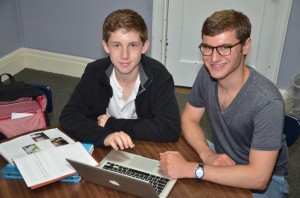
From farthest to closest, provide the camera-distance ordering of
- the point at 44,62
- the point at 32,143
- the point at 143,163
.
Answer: the point at 44,62, the point at 32,143, the point at 143,163

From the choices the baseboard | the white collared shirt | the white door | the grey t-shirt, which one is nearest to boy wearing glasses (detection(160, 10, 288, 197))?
the grey t-shirt

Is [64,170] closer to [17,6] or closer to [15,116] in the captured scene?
[15,116]

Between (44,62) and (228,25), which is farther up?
(228,25)

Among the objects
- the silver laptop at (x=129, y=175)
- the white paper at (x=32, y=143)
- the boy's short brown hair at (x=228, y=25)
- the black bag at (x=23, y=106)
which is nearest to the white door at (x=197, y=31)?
the black bag at (x=23, y=106)

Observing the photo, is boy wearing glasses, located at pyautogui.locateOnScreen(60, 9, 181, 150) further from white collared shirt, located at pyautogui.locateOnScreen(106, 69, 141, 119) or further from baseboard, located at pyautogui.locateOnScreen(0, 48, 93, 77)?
baseboard, located at pyautogui.locateOnScreen(0, 48, 93, 77)

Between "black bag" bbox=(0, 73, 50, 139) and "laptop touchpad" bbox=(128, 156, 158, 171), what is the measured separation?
0.93 meters

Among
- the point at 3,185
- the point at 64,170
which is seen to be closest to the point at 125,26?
the point at 64,170

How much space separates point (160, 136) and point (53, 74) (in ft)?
8.95

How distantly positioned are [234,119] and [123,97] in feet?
1.99

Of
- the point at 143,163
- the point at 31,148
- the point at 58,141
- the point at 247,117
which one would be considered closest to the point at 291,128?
the point at 247,117

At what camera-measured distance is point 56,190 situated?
138 cm

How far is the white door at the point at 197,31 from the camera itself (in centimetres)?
325

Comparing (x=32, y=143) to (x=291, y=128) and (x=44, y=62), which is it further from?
(x=44, y=62)

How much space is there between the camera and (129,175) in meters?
1.44
